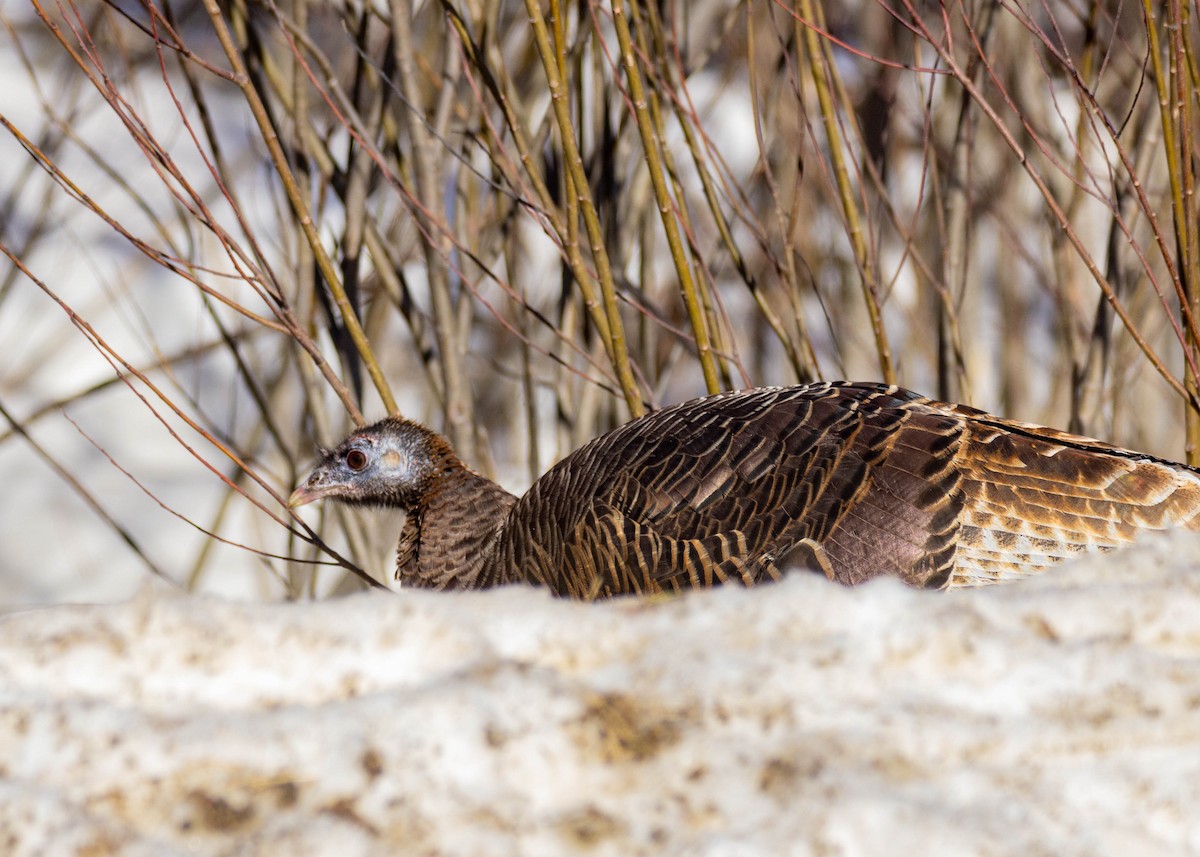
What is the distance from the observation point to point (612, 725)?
1.48 meters

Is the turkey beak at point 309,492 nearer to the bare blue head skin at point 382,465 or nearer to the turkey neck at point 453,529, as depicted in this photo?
the bare blue head skin at point 382,465

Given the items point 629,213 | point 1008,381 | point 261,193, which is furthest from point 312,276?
point 261,193

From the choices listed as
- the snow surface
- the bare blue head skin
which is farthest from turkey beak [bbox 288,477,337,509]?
the snow surface

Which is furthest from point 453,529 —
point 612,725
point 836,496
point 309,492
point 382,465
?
point 612,725

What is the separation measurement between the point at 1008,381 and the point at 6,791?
5205mm

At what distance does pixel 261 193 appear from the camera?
27.9 feet

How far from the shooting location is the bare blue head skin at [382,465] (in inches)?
139

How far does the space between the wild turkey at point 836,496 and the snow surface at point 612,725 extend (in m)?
1.03

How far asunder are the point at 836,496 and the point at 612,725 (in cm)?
142

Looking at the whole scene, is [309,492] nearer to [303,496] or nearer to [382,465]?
[303,496]

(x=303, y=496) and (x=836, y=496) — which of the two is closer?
(x=836, y=496)

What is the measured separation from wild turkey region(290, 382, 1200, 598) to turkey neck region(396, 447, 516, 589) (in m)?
0.36

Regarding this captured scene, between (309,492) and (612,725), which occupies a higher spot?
(309,492)

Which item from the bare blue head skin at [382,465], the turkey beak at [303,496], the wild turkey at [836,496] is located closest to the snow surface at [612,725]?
the wild turkey at [836,496]
